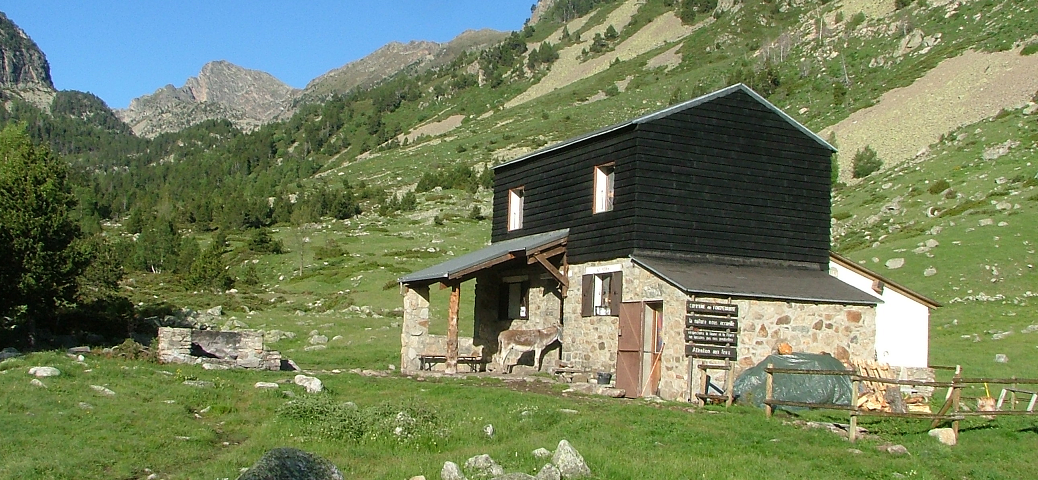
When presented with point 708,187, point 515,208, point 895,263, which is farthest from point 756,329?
point 895,263

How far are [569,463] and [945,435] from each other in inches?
278

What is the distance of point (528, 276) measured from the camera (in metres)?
27.3

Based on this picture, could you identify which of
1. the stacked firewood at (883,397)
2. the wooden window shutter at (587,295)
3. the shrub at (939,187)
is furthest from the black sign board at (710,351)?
the shrub at (939,187)

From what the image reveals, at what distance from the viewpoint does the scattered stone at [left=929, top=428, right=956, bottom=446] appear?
14.2m

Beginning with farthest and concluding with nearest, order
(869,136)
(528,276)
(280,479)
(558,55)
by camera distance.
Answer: (558,55) < (869,136) < (528,276) < (280,479)

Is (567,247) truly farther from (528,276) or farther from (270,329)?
(270,329)

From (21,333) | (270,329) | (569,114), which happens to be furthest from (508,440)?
(569,114)

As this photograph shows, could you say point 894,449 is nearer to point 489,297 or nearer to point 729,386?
point 729,386

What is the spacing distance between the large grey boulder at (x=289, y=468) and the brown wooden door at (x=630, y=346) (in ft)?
39.7

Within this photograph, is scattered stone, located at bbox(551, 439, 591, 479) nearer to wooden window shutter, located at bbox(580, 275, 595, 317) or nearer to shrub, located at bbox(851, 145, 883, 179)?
wooden window shutter, located at bbox(580, 275, 595, 317)

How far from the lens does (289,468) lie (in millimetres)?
8891

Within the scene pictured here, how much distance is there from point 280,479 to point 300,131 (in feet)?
575

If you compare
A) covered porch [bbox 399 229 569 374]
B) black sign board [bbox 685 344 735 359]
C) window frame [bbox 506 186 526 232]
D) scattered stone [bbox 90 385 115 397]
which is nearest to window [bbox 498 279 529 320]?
covered porch [bbox 399 229 569 374]

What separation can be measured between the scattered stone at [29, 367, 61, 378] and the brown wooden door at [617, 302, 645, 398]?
1166cm
